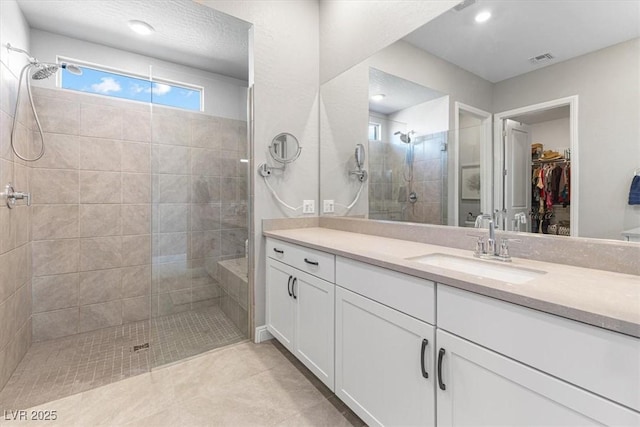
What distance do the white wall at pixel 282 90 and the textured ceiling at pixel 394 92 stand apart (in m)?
0.61

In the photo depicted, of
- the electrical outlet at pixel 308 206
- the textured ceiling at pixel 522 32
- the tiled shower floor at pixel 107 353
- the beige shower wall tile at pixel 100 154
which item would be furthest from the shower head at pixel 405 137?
the beige shower wall tile at pixel 100 154

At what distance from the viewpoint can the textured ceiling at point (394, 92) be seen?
175 cm

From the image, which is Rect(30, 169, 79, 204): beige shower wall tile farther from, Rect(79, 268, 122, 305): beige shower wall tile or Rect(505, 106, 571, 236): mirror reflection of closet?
Rect(505, 106, 571, 236): mirror reflection of closet

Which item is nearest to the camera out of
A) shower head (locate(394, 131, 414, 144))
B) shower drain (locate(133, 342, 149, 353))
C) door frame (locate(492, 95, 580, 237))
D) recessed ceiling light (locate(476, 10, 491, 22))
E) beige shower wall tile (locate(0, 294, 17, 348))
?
door frame (locate(492, 95, 580, 237))

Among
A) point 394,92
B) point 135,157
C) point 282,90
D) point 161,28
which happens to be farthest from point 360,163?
point 135,157

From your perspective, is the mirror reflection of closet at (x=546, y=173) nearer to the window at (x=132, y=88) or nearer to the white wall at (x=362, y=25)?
the white wall at (x=362, y=25)

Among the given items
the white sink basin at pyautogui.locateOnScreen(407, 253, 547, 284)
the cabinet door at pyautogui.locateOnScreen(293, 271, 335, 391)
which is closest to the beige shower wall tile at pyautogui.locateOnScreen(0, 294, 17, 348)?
the cabinet door at pyautogui.locateOnScreen(293, 271, 335, 391)

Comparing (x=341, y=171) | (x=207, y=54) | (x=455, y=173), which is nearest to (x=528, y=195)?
(x=455, y=173)

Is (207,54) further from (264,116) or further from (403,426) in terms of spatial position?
(403,426)

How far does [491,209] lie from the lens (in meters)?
1.42

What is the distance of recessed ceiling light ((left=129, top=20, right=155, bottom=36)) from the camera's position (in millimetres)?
2213

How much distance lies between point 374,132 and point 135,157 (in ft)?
6.94

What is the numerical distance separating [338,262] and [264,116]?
1358mm

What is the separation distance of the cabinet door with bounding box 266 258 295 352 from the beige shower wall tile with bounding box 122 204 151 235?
53.2 inches
